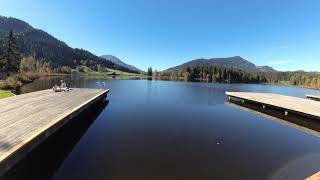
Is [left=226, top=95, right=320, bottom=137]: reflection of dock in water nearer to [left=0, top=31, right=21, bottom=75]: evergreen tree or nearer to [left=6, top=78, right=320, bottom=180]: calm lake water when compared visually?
[left=6, top=78, right=320, bottom=180]: calm lake water

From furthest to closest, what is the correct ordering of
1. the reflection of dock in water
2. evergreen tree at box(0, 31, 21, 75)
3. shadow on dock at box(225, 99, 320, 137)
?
evergreen tree at box(0, 31, 21, 75), the reflection of dock in water, shadow on dock at box(225, 99, 320, 137)

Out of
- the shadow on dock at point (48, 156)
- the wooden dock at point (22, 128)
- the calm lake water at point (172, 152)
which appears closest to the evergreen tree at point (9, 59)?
the calm lake water at point (172, 152)

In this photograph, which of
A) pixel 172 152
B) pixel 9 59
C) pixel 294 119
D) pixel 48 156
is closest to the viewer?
pixel 48 156

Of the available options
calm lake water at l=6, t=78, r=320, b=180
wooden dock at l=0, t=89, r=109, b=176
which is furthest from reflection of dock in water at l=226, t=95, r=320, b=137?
wooden dock at l=0, t=89, r=109, b=176

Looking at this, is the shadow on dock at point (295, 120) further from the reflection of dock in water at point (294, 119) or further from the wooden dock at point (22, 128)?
the wooden dock at point (22, 128)

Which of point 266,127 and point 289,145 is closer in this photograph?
point 289,145

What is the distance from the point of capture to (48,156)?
32.1 feet

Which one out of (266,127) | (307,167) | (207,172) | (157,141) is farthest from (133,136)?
(266,127)

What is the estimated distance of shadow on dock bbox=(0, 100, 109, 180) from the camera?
7.86 metres

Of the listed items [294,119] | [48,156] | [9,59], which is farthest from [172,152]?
[9,59]

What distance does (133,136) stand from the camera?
12773mm

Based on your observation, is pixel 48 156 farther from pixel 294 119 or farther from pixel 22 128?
pixel 294 119

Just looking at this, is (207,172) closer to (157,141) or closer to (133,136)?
(157,141)

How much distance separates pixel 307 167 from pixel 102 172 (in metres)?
7.91
